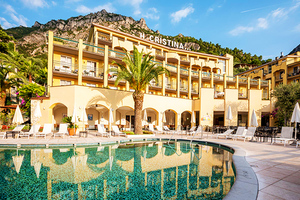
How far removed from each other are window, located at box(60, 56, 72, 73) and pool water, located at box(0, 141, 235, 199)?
1322cm

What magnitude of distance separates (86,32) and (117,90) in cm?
6305

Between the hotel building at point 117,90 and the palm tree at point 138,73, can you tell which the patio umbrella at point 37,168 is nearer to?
the hotel building at point 117,90

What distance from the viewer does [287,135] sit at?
38.2ft

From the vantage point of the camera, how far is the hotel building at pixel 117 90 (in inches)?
676

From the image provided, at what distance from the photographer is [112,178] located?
5602mm

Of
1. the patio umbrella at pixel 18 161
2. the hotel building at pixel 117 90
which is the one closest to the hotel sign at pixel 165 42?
the hotel building at pixel 117 90

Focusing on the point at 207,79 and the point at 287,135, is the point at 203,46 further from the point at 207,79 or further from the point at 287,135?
the point at 287,135

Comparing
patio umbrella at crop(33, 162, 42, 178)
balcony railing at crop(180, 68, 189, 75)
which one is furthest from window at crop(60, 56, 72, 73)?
balcony railing at crop(180, 68, 189, 75)

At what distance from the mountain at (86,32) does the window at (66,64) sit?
44211 millimetres

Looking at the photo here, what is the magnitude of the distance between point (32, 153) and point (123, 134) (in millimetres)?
7795

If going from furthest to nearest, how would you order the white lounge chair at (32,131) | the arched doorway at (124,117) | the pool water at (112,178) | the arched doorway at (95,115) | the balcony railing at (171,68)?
the balcony railing at (171,68) → the arched doorway at (124,117) → the arched doorway at (95,115) → the white lounge chair at (32,131) → the pool water at (112,178)

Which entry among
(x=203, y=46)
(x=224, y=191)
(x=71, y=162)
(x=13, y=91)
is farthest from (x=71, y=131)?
(x=203, y=46)

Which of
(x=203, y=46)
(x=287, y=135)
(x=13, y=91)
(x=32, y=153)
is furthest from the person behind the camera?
(x=203, y=46)

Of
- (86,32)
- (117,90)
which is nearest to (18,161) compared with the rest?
(117,90)
